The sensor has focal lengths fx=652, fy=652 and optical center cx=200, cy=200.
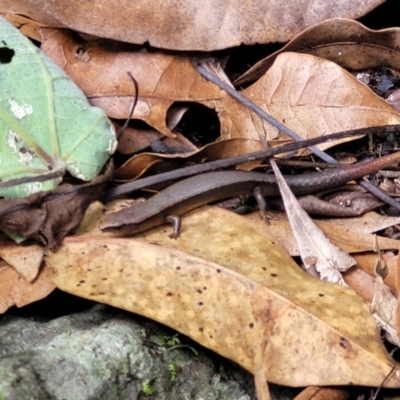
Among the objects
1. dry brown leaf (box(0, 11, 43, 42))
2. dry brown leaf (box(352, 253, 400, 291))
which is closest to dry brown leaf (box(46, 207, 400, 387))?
dry brown leaf (box(352, 253, 400, 291))

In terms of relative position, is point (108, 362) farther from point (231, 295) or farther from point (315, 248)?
point (315, 248)

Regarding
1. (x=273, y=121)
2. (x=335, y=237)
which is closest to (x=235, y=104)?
(x=273, y=121)

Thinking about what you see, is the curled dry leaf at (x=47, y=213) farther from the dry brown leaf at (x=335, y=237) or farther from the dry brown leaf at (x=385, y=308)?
the dry brown leaf at (x=385, y=308)

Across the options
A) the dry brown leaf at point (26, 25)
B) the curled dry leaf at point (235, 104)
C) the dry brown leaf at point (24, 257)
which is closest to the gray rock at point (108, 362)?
the dry brown leaf at point (24, 257)

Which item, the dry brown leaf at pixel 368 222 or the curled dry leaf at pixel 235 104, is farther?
the curled dry leaf at pixel 235 104

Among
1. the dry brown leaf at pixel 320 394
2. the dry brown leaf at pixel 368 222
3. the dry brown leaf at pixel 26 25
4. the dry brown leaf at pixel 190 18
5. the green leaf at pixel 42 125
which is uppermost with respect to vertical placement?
the dry brown leaf at pixel 190 18
